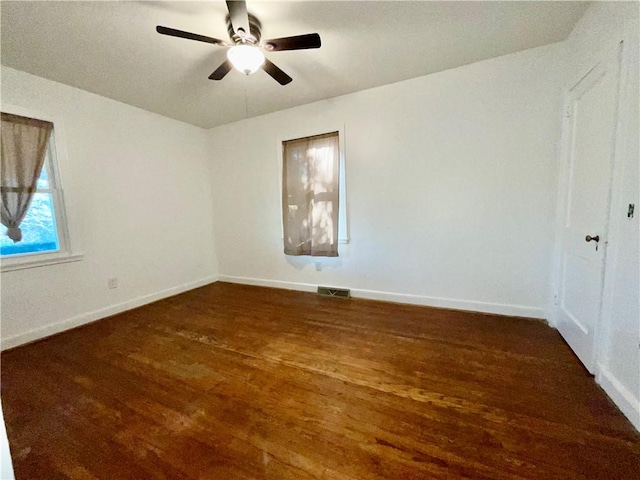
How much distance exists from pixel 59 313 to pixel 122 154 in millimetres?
1914

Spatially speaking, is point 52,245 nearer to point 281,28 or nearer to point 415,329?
point 281,28

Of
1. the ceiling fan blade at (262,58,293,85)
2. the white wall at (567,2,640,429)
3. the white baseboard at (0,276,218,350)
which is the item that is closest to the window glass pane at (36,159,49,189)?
the white baseboard at (0,276,218,350)

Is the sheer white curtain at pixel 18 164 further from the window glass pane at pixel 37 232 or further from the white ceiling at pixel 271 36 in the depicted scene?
the white ceiling at pixel 271 36

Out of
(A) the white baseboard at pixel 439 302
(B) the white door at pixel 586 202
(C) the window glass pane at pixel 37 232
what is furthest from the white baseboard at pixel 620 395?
(C) the window glass pane at pixel 37 232

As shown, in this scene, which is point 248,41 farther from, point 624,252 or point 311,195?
point 624,252

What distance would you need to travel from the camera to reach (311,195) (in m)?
3.53

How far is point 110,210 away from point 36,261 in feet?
2.80

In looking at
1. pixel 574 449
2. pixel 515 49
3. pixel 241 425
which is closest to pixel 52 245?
pixel 241 425

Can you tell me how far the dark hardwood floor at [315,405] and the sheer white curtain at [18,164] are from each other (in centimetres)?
125

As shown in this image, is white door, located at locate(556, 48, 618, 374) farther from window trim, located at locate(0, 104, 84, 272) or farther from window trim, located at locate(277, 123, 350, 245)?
window trim, located at locate(0, 104, 84, 272)

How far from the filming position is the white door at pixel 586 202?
169 centimetres

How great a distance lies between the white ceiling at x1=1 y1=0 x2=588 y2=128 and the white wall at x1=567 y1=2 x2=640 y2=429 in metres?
0.60

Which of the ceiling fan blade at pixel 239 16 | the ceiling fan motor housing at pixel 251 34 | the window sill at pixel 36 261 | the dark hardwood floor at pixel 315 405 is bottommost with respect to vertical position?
the dark hardwood floor at pixel 315 405

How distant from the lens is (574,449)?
1259 millimetres
